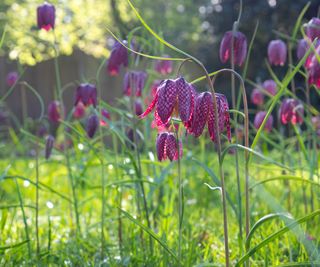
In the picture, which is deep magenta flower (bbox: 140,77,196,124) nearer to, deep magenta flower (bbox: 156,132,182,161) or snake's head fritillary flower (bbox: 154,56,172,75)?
deep magenta flower (bbox: 156,132,182,161)

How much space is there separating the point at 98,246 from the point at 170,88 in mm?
931

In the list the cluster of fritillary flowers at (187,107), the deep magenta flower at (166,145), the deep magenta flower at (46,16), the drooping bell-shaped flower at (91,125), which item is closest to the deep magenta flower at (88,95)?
the drooping bell-shaped flower at (91,125)

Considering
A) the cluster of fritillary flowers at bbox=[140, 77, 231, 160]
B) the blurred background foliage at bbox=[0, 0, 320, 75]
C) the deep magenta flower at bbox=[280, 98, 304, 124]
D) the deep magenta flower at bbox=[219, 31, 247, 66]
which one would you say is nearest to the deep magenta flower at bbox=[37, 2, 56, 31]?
the deep magenta flower at bbox=[219, 31, 247, 66]

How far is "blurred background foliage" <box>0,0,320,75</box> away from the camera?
7492 mm

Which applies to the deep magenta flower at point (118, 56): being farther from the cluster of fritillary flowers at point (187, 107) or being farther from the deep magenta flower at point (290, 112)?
the cluster of fritillary flowers at point (187, 107)

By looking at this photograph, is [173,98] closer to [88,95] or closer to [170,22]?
[88,95]

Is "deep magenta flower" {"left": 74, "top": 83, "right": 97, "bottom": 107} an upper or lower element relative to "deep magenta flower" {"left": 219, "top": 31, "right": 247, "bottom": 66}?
lower

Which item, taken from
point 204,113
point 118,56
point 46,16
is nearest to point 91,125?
point 118,56

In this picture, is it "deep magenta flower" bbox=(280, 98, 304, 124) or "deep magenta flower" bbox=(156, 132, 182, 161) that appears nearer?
"deep magenta flower" bbox=(156, 132, 182, 161)

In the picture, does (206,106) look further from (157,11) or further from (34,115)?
(157,11)

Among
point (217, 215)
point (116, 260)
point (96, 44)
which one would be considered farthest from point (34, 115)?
point (116, 260)

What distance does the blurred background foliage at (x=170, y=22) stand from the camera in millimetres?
7492

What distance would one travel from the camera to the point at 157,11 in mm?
13461

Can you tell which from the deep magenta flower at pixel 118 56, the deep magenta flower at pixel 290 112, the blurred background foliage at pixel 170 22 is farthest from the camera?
the blurred background foliage at pixel 170 22
